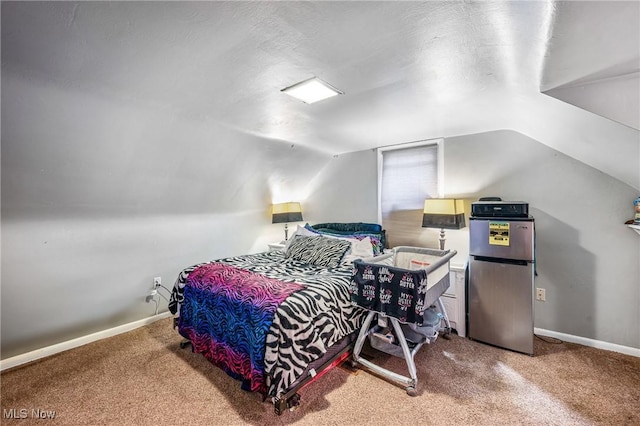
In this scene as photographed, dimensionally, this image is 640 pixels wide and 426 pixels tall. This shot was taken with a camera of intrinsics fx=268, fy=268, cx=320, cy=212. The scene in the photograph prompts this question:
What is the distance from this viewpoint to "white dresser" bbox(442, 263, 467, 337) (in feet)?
8.84

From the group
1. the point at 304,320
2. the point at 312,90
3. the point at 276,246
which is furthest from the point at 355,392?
the point at 276,246

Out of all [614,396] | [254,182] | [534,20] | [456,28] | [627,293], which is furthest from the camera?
Answer: [254,182]

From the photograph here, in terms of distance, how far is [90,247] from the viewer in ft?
8.45

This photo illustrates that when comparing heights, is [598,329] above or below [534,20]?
below

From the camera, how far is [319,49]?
146cm

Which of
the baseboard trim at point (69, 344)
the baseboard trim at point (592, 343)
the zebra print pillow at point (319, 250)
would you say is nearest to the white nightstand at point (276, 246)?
the zebra print pillow at point (319, 250)

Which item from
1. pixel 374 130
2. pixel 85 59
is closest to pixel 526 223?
pixel 374 130

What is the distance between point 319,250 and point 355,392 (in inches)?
51.4

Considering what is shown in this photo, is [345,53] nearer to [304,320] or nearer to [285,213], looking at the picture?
[304,320]

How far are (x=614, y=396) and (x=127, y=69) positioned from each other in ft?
12.4

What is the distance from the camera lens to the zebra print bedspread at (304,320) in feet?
5.30

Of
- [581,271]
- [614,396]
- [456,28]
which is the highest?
[456,28]

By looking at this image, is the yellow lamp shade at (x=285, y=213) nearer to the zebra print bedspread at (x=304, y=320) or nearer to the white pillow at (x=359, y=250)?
the white pillow at (x=359, y=250)

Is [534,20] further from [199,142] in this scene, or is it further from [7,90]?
[7,90]
